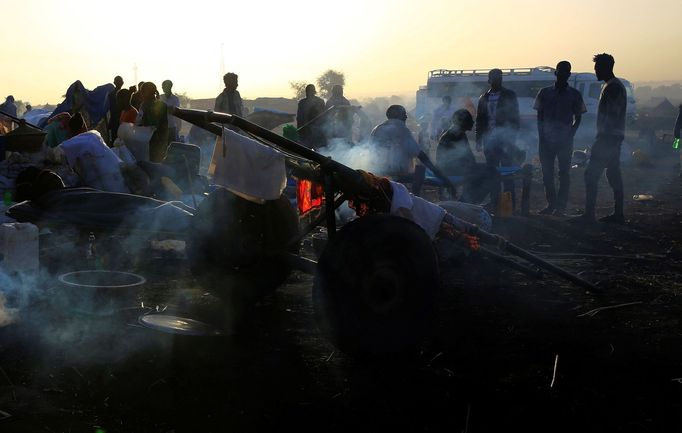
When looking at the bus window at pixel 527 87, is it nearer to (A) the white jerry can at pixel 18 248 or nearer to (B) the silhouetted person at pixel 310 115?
(B) the silhouetted person at pixel 310 115

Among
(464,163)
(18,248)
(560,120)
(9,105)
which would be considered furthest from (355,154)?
(9,105)

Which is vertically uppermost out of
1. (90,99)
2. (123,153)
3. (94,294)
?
(90,99)

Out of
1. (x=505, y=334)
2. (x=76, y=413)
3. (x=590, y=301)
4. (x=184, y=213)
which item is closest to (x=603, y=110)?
(x=590, y=301)

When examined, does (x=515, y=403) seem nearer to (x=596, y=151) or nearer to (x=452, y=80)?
(x=596, y=151)

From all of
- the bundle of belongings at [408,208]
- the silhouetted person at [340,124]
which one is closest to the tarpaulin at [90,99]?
the silhouetted person at [340,124]

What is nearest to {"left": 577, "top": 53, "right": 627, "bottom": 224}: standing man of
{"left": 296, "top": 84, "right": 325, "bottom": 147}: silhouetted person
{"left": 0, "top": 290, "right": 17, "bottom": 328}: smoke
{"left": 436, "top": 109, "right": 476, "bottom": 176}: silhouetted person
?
{"left": 436, "top": 109, "right": 476, "bottom": 176}: silhouetted person

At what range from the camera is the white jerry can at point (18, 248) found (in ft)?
18.1

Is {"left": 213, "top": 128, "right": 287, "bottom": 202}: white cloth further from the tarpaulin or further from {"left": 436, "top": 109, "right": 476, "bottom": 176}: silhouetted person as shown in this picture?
the tarpaulin

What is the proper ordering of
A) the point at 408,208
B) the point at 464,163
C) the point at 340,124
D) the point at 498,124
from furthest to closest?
the point at 340,124 < the point at 498,124 < the point at 464,163 < the point at 408,208

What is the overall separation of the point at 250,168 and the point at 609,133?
7745 mm

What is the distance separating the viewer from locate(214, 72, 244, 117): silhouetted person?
489 inches

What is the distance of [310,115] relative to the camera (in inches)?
535

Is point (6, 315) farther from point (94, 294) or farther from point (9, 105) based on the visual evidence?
point (9, 105)

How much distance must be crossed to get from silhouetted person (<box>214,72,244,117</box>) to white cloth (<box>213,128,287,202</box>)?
830 centimetres
